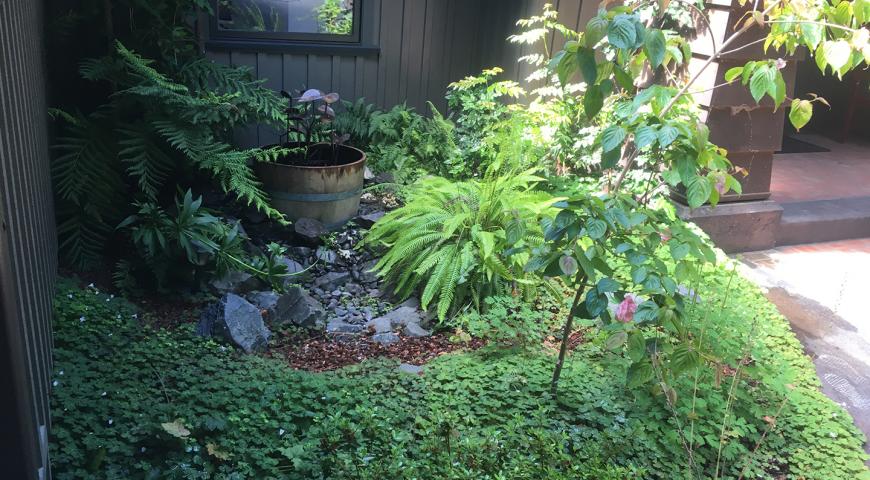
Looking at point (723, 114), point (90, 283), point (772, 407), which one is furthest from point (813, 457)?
point (90, 283)

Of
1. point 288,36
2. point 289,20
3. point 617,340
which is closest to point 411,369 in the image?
point 617,340

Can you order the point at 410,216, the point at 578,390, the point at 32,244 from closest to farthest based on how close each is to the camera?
the point at 32,244, the point at 578,390, the point at 410,216

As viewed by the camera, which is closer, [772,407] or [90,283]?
[772,407]

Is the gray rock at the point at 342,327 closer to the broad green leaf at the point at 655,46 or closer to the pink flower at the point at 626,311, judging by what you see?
the pink flower at the point at 626,311

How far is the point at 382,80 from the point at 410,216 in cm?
206

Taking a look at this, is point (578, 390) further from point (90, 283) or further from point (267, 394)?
point (90, 283)

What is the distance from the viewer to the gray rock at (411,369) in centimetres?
316

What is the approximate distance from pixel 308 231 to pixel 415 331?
117 cm

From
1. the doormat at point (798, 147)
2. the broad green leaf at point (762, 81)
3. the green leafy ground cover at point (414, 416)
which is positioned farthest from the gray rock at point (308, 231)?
the doormat at point (798, 147)

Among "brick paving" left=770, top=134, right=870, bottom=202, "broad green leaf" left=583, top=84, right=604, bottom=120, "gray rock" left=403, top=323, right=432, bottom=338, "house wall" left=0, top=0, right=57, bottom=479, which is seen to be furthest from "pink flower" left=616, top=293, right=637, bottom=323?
"brick paving" left=770, top=134, right=870, bottom=202

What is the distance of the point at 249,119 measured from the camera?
4.42 m

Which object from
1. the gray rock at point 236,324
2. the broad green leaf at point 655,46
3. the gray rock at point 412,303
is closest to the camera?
the broad green leaf at point 655,46

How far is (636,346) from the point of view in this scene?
2703 mm

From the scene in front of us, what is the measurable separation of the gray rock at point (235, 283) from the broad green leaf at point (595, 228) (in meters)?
2.17
